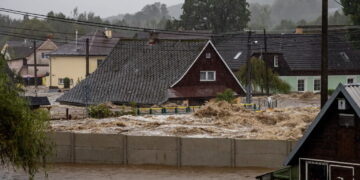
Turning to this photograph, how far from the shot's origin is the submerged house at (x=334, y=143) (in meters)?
18.9

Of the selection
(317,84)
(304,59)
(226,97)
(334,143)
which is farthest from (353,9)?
(334,143)

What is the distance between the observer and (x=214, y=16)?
109 m

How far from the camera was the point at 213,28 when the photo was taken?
10944 cm

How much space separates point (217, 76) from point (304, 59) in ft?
62.6

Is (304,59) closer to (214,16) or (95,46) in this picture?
(95,46)

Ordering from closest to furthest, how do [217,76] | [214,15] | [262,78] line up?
Result: [217,76] < [262,78] < [214,15]

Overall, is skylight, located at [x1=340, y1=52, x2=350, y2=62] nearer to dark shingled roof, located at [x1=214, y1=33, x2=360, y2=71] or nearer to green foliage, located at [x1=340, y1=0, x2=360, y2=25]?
dark shingled roof, located at [x1=214, y1=33, x2=360, y2=71]

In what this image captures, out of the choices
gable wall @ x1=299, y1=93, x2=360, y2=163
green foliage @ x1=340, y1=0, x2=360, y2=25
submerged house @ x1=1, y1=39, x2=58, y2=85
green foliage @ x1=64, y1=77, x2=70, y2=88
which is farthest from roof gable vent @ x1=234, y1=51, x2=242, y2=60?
gable wall @ x1=299, y1=93, x2=360, y2=163

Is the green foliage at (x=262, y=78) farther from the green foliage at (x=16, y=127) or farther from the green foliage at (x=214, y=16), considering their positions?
the green foliage at (x=214, y=16)

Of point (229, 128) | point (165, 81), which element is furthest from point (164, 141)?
point (165, 81)

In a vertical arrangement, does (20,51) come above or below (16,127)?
above

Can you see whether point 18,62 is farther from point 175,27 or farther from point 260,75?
point 260,75

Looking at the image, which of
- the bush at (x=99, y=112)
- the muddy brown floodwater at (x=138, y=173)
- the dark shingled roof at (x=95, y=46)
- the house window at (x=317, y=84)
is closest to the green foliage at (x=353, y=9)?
the house window at (x=317, y=84)

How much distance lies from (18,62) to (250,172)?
78.2m
